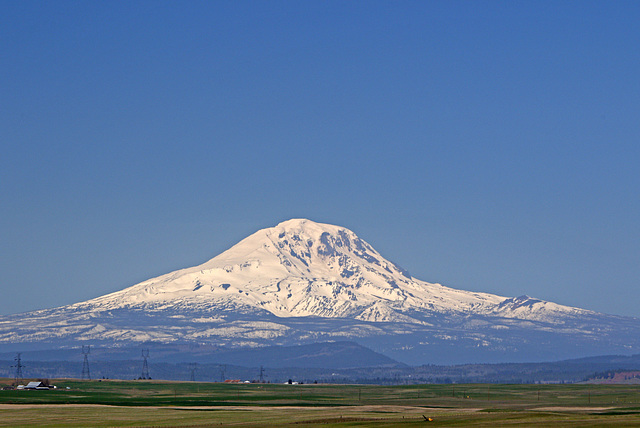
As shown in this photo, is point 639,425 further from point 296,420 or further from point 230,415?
point 230,415

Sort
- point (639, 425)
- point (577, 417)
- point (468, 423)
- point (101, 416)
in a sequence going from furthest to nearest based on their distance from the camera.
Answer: point (101, 416), point (577, 417), point (468, 423), point (639, 425)

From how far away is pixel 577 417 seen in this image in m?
175

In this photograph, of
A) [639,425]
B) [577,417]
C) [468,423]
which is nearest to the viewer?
[639,425]

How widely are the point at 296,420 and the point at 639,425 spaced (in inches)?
2199

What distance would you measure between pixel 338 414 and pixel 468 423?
37468 millimetres

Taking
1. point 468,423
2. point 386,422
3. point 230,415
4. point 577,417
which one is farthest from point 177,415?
point 577,417

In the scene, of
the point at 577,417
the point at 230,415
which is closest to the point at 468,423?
the point at 577,417

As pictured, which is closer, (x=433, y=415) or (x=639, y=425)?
(x=639, y=425)

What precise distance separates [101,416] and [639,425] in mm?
90652

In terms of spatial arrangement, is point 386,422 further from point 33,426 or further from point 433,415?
point 33,426

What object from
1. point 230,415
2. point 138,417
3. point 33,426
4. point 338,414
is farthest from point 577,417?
point 33,426

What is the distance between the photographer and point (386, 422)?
16612cm

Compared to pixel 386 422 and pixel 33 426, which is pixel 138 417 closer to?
pixel 33 426

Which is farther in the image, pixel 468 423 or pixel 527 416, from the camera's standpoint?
pixel 527 416
